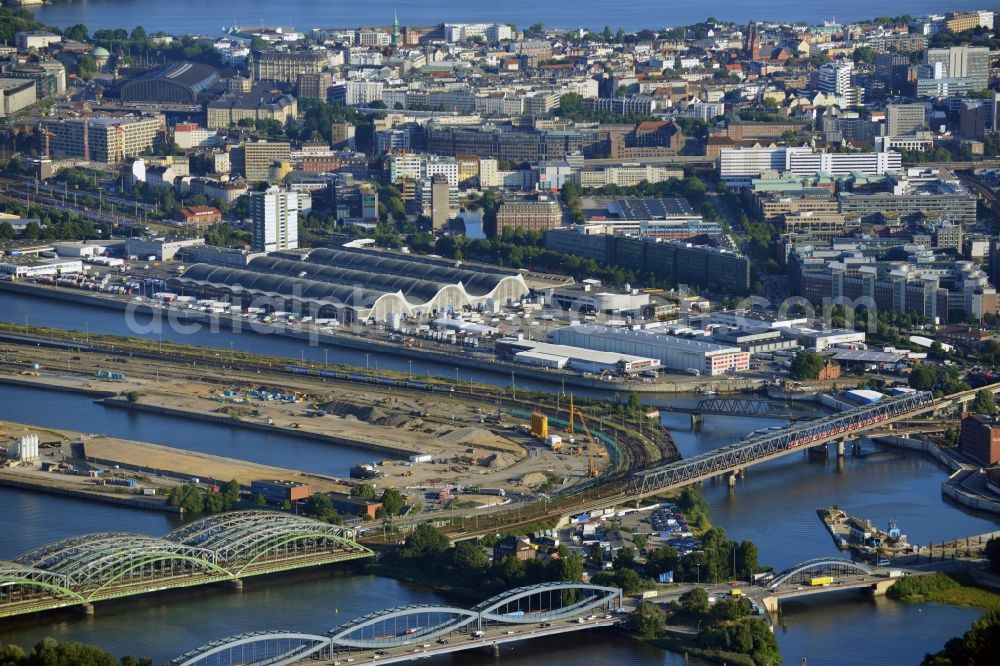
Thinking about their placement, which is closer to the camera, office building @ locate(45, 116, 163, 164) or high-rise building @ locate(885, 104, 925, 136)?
office building @ locate(45, 116, 163, 164)

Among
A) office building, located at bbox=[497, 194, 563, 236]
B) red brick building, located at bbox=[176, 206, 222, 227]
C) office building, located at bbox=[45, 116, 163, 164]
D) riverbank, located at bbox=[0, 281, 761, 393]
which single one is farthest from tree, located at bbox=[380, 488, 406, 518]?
A: office building, located at bbox=[45, 116, 163, 164]

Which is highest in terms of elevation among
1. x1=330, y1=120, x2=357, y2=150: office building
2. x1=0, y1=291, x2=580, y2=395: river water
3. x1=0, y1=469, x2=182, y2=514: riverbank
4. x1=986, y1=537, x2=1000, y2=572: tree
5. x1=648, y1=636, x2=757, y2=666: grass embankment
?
x1=330, y1=120, x2=357, y2=150: office building

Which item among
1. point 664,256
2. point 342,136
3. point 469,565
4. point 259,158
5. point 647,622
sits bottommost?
point 647,622

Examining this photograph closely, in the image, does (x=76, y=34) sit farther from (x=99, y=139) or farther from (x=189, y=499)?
(x=189, y=499)

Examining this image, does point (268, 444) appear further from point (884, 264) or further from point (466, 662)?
point (884, 264)

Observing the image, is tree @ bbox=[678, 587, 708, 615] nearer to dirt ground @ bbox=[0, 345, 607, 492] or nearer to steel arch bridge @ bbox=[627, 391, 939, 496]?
steel arch bridge @ bbox=[627, 391, 939, 496]

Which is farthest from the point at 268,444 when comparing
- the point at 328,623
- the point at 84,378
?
the point at 328,623

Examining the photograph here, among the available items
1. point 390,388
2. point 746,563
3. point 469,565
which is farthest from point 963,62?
point 469,565

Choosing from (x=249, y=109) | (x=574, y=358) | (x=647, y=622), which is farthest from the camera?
(x=249, y=109)
